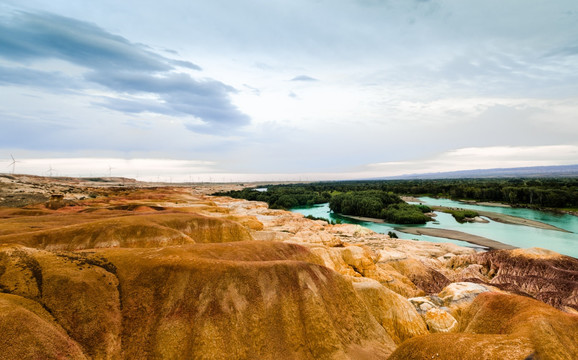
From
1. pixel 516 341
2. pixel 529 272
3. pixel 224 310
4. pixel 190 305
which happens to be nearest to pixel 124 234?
pixel 190 305

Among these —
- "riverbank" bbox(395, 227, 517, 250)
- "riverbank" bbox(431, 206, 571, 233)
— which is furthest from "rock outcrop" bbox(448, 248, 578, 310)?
"riverbank" bbox(431, 206, 571, 233)

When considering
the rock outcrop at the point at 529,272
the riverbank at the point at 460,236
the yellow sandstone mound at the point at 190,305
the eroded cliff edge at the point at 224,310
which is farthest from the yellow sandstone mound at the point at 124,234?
the riverbank at the point at 460,236

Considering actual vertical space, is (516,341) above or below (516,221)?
above

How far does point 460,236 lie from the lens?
2901 inches

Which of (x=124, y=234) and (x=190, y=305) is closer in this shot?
(x=190, y=305)

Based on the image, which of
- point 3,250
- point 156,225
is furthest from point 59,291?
point 156,225

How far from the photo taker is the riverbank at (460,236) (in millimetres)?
63875

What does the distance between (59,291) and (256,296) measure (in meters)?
11.3

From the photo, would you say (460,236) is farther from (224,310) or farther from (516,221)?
(224,310)

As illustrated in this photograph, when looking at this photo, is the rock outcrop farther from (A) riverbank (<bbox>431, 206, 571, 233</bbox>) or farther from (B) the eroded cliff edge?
(A) riverbank (<bbox>431, 206, 571, 233</bbox>)

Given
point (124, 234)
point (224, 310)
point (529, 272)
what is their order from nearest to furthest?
point (224, 310)
point (124, 234)
point (529, 272)

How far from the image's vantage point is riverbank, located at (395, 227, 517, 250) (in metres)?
63.9

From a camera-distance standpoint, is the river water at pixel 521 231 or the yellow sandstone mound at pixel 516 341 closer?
the yellow sandstone mound at pixel 516 341

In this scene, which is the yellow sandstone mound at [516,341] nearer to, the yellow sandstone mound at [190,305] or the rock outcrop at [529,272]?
the yellow sandstone mound at [190,305]
